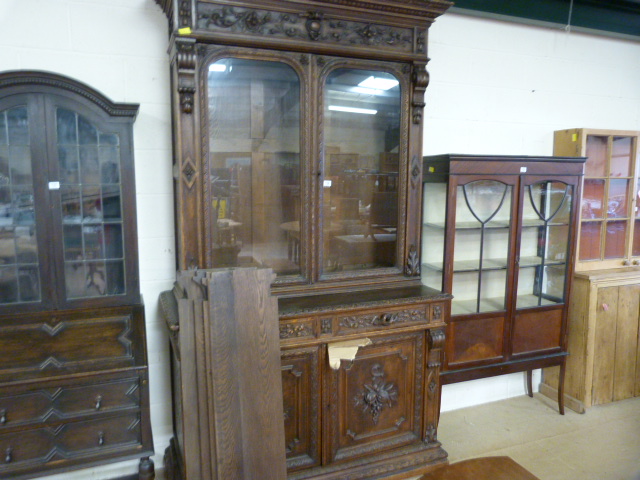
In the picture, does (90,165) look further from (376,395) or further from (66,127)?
(376,395)

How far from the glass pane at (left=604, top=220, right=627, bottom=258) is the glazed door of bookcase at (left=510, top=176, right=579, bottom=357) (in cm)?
53

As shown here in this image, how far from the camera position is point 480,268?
2.83m

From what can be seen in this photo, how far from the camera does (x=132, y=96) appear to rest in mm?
2273

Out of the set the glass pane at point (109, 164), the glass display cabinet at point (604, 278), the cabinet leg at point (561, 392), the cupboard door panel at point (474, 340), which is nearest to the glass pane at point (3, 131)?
the glass pane at point (109, 164)

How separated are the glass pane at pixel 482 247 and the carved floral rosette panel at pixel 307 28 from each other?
949 millimetres

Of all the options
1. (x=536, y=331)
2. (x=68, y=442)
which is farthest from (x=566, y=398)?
(x=68, y=442)

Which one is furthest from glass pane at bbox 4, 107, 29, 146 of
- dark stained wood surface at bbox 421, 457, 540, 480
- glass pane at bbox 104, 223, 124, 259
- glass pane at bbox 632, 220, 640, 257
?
glass pane at bbox 632, 220, 640, 257

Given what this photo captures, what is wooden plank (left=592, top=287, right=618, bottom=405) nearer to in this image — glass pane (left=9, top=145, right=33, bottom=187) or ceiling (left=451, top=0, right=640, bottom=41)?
ceiling (left=451, top=0, right=640, bottom=41)

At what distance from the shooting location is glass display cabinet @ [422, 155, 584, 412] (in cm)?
268

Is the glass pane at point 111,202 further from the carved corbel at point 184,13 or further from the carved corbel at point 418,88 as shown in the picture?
the carved corbel at point 418,88

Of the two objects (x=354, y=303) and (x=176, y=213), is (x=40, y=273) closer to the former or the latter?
(x=176, y=213)

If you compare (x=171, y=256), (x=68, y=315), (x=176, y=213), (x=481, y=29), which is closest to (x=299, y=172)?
(x=176, y=213)

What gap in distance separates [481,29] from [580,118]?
103 centimetres

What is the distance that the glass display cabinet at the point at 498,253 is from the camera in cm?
268
